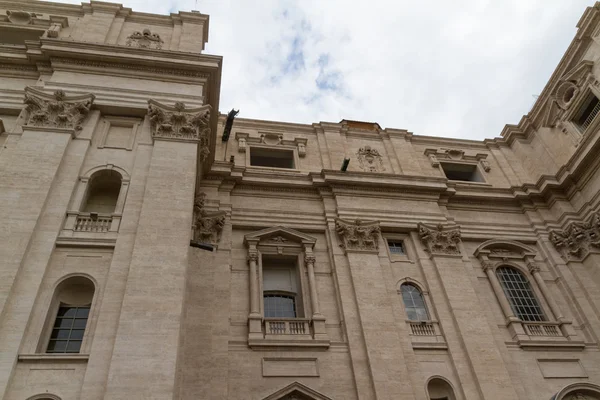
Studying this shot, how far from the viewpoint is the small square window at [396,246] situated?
20864 millimetres

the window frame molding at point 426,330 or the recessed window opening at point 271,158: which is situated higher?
the recessed window opening at point 271,158

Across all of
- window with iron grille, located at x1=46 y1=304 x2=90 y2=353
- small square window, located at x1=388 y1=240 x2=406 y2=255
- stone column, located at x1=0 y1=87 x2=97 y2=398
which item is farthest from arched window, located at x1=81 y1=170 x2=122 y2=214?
small square window, located at x1=388 y1=240 x2=406 y2=255

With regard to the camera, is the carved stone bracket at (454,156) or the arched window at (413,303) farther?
the carved stone bracket at (454,156)

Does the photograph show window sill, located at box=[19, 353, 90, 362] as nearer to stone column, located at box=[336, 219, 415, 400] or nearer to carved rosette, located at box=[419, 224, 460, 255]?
stone column, located at box=[336, 219, 415, 400]

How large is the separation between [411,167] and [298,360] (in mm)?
12336

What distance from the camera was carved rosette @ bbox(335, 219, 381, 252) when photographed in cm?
1970

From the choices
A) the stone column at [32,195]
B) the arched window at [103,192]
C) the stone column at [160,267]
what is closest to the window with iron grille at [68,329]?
the stone column at [32,195]

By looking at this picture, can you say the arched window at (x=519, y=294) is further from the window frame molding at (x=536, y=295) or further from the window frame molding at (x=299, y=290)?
the window frame molding at (x=299, y=290)

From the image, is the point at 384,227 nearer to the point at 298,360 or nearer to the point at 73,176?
the point at 298,360

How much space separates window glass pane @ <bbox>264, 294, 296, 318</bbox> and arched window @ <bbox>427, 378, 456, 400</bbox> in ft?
17.5

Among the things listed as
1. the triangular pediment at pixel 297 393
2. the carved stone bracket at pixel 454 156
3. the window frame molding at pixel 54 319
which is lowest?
the triangular pediment at pixel 297 393

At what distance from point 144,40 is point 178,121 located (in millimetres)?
6473

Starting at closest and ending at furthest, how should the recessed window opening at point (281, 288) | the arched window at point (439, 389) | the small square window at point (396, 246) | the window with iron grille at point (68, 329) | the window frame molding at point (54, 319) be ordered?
1. the window frame molding at point (54, 319)
2. the window with iron grille at point (68, 329)
3. the arched window at point (439, 389)
4. the recessed window opening at point (281, 288)
5. the small square window at point (396, 246)

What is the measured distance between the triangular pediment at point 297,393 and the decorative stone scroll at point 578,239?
43.3 ft
